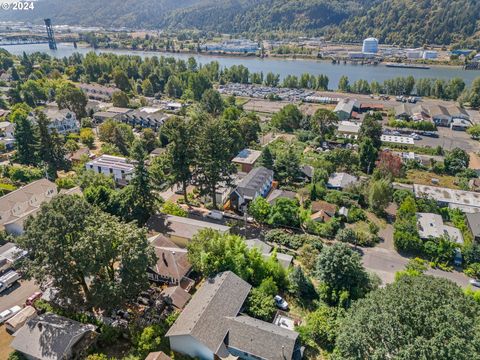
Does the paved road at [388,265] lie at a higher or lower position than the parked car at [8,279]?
lower

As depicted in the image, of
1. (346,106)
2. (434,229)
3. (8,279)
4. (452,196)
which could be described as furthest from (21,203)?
(346,106)

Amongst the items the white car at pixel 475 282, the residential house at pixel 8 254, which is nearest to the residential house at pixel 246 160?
the residential house at pixel 8 254

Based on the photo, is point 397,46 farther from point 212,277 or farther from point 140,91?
point 212,277

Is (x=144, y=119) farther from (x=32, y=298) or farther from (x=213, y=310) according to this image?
(x=213, y=310)

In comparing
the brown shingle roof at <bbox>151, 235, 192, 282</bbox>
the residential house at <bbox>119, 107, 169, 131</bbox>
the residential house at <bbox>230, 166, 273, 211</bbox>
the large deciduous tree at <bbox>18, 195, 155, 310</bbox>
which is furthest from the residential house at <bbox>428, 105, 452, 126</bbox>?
the large deciduous tree at <bbox>18, 195, 155, 310</bbox>

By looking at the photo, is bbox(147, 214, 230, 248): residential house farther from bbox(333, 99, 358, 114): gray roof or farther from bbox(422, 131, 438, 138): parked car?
bbox(422, 131, 438, 138): parked car

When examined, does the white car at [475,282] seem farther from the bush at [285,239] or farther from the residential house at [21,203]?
the residential house at [21,203]
